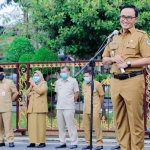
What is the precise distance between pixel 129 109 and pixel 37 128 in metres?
4.96

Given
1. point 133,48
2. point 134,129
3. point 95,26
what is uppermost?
point 95,26

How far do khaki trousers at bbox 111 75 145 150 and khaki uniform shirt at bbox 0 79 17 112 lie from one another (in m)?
4.92

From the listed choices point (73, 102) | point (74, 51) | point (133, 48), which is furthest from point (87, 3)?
point (133, 48)

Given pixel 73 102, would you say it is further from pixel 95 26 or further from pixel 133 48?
pixel 133 48

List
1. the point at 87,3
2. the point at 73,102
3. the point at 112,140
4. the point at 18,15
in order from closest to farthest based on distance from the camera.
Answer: the point at 73,102 → the point at 112,140 → the point at 87,3 → the point at 18,15

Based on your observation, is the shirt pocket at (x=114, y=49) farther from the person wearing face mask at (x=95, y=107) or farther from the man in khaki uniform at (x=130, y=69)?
the person wearing face mask at (x=95, y=107)

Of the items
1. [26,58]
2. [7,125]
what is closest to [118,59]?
[7,125]

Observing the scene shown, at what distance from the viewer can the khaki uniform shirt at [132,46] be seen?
5434 millimetres

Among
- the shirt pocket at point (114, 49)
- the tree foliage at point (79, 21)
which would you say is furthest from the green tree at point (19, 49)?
the shirt pocket at point (114, 49)

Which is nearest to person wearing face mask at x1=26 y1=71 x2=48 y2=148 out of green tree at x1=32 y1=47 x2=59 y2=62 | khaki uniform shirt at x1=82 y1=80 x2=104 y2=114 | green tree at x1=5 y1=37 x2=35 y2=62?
khaki uniform shirt at x1=82 y1=80 x2=104 y2=114

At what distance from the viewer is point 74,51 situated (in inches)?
499

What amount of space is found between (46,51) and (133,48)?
→ 288 inches

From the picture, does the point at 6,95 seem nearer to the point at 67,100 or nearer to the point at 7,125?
the point at 7,125

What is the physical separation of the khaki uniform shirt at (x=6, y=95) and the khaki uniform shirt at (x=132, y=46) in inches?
199
